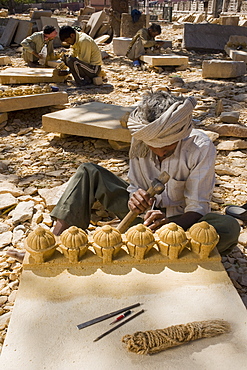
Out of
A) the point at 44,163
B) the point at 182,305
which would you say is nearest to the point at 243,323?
the point at 182,305

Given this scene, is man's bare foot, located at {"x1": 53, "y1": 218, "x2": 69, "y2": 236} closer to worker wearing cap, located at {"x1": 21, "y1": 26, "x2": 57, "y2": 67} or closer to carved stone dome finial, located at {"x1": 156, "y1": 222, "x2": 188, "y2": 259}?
carved stone dome finial, located at {"x1": 156, "y1": 222, "x2": 188, "y2": 259}

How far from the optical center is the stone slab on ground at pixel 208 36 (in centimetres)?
1207

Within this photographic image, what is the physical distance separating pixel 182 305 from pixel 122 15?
41.5 feet

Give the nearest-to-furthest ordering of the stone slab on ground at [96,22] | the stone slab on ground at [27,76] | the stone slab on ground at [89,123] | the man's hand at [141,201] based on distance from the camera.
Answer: the man's hand at [141,201] < the stone slab on ground at [89,123] < the stone slab on ground at [27,76] < the stone slab on ground at [96,22]

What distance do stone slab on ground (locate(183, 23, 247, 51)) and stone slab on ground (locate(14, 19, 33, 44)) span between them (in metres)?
5.65

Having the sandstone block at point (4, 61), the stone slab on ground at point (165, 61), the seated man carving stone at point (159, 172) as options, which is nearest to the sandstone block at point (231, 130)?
the seated man carving stone at point (159, 172)

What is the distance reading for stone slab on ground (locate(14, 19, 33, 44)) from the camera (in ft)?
43.0

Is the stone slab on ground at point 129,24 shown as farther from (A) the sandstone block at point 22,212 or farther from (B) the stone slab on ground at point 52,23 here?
(A) the sandstone block at point 22,212

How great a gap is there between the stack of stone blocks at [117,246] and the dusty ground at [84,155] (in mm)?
724

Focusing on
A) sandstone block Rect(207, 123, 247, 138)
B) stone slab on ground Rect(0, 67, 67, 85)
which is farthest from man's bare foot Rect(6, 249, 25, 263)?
stone slab on ground Rect(0, 67, 67, 85)

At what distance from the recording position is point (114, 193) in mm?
2605

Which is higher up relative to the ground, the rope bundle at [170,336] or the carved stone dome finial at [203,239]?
the carved stone dome finial at [203,239]

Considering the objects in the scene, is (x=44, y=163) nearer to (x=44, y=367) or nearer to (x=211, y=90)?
(x=44, y=367)

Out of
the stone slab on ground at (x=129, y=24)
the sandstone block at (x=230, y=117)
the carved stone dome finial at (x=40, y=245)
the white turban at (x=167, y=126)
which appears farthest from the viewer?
the stone slab on ground at (x=129, y=24)
